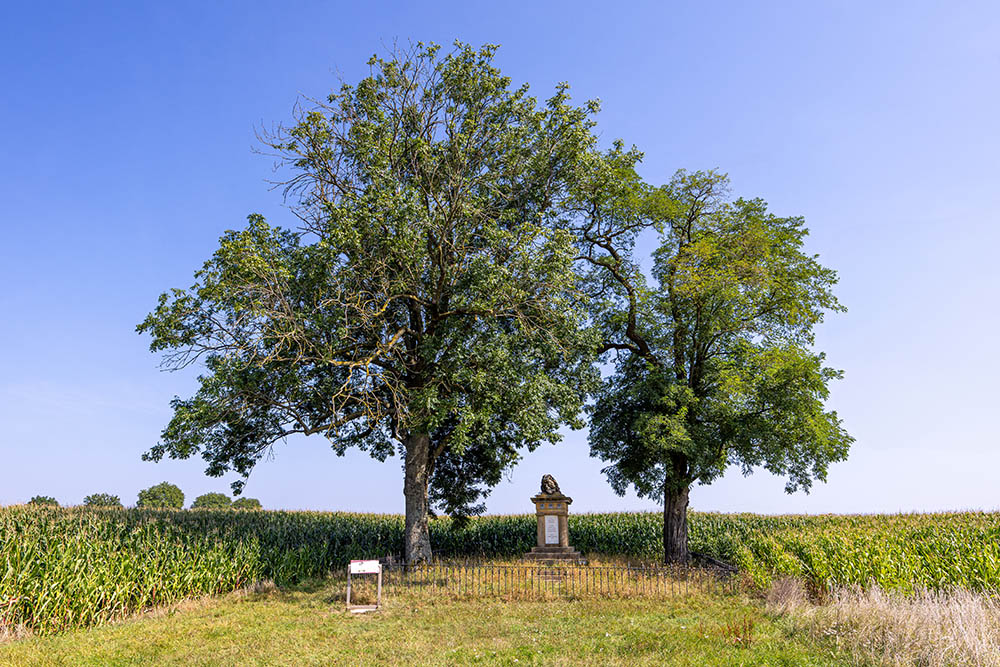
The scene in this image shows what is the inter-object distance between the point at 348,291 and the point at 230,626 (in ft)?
34.6

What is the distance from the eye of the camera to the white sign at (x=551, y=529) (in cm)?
2586

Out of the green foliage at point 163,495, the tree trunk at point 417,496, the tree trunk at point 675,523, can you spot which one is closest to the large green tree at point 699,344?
the tree trunk at point 675,523

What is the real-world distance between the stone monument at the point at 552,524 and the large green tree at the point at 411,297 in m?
2.35

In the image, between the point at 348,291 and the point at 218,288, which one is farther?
the point at 348,291

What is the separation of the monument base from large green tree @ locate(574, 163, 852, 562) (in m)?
3.80

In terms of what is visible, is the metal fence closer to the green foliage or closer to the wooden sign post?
the wooden sign post

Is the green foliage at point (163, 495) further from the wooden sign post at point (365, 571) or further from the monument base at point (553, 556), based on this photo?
the wooden sign post at point (365, 571)

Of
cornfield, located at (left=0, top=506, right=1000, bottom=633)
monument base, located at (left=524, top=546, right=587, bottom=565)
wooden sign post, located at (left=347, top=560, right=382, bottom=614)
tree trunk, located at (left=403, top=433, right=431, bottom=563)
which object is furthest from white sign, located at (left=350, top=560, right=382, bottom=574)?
monument base, located at (left=524, top=546, right=587, bottom=565)

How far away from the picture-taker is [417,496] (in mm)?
23734

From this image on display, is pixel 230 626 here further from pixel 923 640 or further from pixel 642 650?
pixel 923 640

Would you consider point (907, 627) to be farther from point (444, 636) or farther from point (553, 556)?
point (553, 556)

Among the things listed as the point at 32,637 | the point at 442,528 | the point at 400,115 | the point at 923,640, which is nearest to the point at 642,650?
the point at 923,640

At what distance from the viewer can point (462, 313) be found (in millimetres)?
23016

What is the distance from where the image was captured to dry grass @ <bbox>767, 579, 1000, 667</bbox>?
10836 millimetres
